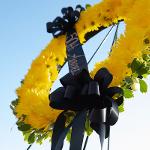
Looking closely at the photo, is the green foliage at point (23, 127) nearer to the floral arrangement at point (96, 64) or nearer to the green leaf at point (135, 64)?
the floral arrangement at point (96, 64)

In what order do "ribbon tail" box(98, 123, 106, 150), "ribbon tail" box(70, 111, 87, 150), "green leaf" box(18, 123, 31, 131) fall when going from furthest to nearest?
"green leaf" box(18, 123, 31, 131) → "ribbon tail" box(98, 123, 106, 150) → "ribbon tail" box(70, 111, 87, 150)

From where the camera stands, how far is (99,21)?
4.78m

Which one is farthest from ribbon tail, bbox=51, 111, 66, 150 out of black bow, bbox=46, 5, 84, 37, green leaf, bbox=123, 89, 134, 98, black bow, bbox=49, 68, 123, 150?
black bow, bbox=46, 5, 84, 37

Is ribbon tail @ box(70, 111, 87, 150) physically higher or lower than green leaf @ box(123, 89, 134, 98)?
lower

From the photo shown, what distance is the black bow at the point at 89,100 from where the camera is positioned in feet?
12.0

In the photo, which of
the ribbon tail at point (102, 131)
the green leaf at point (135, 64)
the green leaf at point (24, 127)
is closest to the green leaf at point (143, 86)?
the green leaf at point (135, 64)

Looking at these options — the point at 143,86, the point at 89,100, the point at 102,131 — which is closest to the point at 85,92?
the point at 89,100

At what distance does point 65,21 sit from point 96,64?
998 mm

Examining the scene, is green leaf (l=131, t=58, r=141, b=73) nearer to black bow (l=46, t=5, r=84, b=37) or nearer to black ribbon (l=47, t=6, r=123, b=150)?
black ribbon (l=47, t=6, r=123, b=150)

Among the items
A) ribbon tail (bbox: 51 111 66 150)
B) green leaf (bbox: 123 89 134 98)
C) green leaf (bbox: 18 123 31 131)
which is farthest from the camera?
green leaf (bbox: 18 123 31 131)

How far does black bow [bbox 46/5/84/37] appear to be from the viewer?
194 inches

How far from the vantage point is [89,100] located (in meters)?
3.75

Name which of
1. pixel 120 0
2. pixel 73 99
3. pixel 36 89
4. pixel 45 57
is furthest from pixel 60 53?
pixel 73 99

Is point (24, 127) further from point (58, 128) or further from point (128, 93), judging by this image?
→ point (128, 93)
